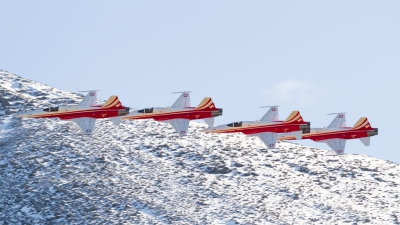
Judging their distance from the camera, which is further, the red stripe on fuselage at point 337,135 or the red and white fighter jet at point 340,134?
the red stripe on fuselage at point 337,135

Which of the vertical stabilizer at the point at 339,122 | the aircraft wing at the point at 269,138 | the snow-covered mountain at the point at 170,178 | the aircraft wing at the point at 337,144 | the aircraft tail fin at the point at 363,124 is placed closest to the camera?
the aircraft tail fin at the point at 363,124

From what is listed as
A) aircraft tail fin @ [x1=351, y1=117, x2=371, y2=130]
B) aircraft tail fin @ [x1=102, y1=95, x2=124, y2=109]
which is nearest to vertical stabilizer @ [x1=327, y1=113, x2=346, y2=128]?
aircraft tail fin @ [x1=351, y1=117, x2=371, y2=130]

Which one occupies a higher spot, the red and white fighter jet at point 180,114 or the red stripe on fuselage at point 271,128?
the red and white fighter jet at point 180,114

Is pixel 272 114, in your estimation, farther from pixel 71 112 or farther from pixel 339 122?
pixel 71 112

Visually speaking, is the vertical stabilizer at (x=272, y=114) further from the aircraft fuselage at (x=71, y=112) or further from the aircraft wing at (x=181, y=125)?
the aircraft fuselage at (x=71, y=112)

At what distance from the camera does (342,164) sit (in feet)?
546

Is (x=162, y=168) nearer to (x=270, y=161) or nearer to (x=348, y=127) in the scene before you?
(x=270, y=161)

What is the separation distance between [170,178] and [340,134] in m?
64.7

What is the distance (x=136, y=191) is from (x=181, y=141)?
73.8 feet

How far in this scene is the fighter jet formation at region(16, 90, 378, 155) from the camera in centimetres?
8662

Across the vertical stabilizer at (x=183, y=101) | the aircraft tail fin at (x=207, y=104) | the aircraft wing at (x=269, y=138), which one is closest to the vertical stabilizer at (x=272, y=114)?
the aircraft wing at (x=269, y=138)

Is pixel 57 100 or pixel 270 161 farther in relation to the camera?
pixel 57 100

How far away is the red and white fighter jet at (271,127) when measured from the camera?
8944cm

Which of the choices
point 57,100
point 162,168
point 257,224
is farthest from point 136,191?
point 57,100
